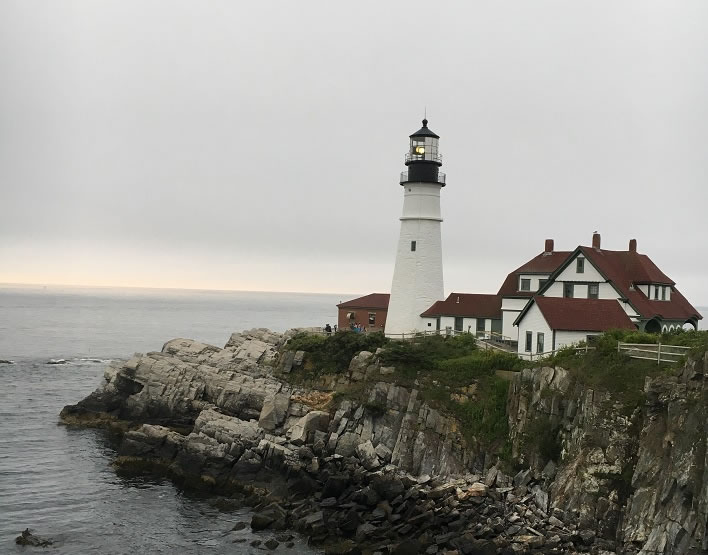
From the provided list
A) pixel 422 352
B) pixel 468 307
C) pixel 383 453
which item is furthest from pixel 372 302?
pixel 383 453

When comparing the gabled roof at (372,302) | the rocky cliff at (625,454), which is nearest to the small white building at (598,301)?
the rocky cliff at (625,454)

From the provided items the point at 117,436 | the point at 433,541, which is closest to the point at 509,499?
the point at 433,541

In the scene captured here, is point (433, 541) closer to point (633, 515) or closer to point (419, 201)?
point (633, 515)

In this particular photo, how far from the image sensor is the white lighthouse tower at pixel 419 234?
43.0 metres

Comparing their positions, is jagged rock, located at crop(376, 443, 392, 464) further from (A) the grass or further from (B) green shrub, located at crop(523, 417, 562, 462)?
(A) the grass

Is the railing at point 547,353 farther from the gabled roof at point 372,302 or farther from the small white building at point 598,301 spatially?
the gabled roof at point 372,302

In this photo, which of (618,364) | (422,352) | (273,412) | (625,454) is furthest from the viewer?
(422,352)

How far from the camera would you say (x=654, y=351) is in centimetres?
2575

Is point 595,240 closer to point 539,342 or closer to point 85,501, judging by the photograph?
point 539,342

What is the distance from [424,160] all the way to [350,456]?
62.3 ft

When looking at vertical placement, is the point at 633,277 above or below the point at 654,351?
above

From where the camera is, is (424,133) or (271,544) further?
(424,133)

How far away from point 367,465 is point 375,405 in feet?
10.8

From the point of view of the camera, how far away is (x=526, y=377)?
29609 millimetres
